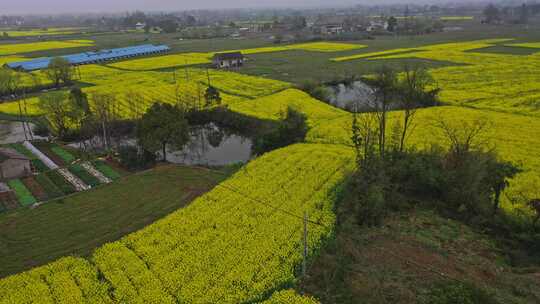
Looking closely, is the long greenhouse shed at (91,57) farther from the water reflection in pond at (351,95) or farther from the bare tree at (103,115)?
the water reflection in pond at (351,95)

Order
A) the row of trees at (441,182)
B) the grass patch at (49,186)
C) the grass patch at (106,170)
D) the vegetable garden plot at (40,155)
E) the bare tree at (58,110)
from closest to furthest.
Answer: the row of trees at (441,182), the grass patch at (49,186), the grass patch at (106,170), the vegetable garden plot at (40,155), the bare tree at (58,110)

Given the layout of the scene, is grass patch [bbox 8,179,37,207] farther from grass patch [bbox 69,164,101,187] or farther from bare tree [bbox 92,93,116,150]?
bare tree [bbox 92,93,116,150]

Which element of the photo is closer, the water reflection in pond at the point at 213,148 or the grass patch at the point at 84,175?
the grass patch at the point at 84,175

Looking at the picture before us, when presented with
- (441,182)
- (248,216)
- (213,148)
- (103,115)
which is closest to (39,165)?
(103,115)

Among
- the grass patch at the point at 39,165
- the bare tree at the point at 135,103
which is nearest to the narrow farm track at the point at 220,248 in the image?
the grass patch at the point at 39,165

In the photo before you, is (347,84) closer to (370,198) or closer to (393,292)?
(370,198)

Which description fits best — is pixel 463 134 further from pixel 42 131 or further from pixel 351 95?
pixel 42 131

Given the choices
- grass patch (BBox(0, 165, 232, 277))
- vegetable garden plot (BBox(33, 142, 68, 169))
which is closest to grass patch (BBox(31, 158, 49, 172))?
vegetable garden plot (BBox(33, 142, 68, 169))

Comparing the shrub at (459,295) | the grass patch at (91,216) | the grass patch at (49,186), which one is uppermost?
the grass patch at (49,186)

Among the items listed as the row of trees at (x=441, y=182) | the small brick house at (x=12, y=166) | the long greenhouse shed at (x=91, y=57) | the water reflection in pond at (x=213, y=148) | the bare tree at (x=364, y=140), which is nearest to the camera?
the row of trees at (x=441, y=182)
